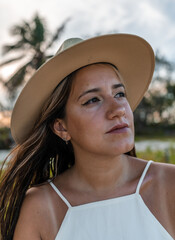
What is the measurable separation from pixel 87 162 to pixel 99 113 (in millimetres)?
419

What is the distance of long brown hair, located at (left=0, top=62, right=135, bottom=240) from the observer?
199 centimetres

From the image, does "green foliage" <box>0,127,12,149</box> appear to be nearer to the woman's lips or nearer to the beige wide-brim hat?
the beige wide-brim hat

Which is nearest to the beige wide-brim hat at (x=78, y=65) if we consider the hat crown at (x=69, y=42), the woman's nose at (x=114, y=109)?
the hat crown at (x=69, y=42)

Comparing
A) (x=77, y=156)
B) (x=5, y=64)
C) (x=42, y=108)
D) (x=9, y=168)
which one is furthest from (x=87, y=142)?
(x=5, y=64)

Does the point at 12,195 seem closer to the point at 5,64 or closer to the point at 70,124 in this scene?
the point at 70,124

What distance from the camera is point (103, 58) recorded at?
199cm

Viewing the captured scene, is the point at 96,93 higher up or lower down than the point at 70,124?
higher up

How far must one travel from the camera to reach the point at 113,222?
1861 mm

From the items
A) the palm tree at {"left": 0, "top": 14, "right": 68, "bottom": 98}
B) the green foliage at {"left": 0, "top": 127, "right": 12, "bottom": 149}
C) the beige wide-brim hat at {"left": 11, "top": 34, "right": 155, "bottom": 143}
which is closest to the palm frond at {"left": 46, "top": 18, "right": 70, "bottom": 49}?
the palm tree at {"left": 0, "top": 14, "right": 68, "bottom": 98}

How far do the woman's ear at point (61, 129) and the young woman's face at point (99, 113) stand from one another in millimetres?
52

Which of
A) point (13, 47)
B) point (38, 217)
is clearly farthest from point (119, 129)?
point (13, 47)

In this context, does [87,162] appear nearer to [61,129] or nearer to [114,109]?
[61,129]

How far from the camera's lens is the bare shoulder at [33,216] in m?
1.84

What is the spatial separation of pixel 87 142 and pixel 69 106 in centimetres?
27
